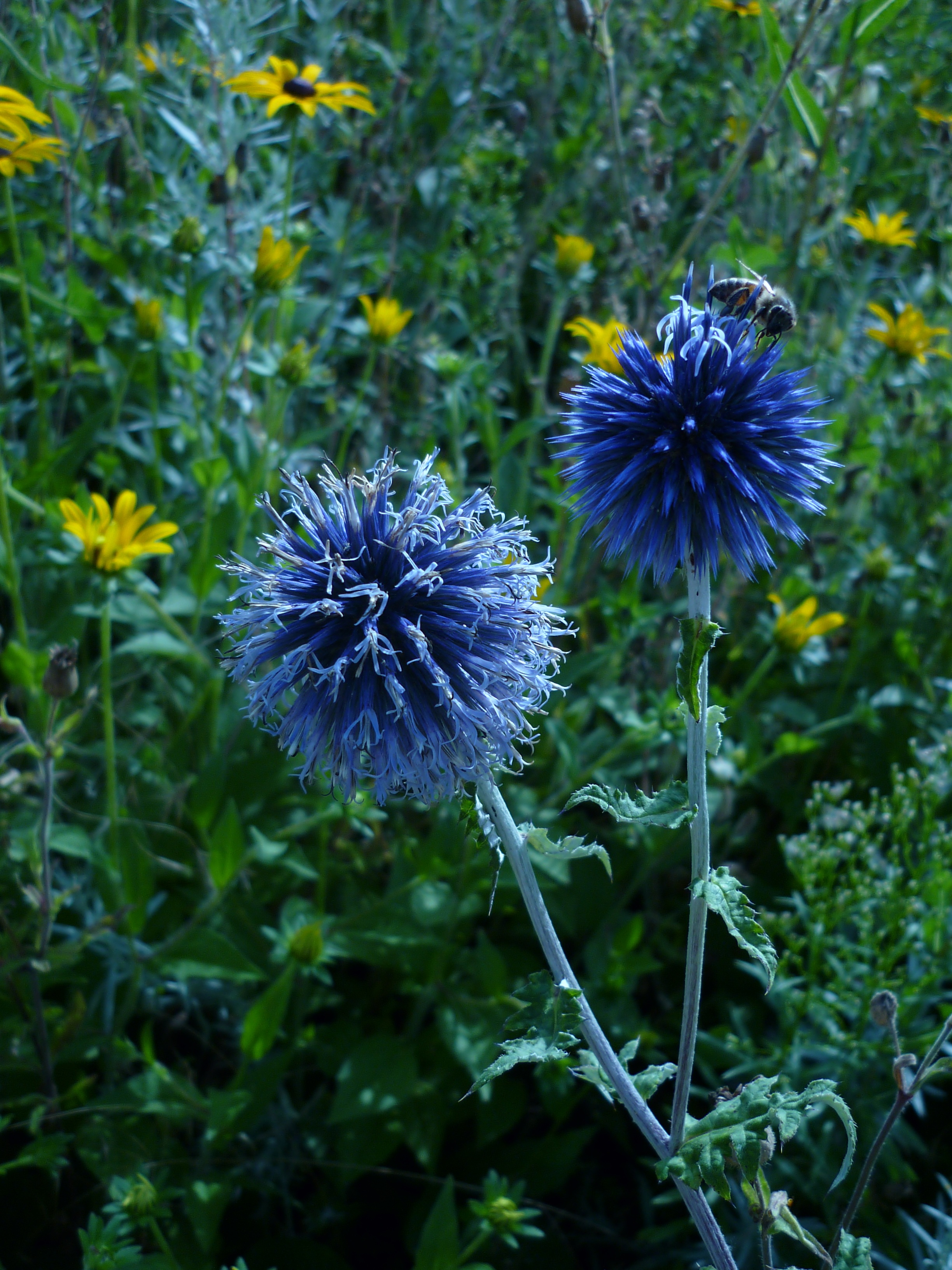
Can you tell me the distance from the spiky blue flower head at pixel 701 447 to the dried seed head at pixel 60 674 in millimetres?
960

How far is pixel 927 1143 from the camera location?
249 centimetres

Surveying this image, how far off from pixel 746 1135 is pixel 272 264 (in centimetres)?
206

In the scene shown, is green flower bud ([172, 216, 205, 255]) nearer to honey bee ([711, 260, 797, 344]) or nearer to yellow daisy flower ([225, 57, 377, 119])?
yellow daisy flower ([225, 57, 377, 119])

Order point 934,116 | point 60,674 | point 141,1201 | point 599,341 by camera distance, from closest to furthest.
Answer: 1. point 141,1201
2. point 60,674
3. point 599,341
4. point 934,116

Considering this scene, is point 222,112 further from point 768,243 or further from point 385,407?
point 768,243

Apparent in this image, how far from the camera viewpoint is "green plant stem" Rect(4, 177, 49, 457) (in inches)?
90.0

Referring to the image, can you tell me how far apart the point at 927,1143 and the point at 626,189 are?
2577mm

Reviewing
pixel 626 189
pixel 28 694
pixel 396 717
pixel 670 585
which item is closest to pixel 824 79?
pixel 626 189

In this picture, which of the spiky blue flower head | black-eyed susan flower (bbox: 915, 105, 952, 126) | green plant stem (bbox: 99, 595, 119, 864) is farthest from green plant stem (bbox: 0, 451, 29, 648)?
black-eyed susan flower (bbox: 915, 105, 952, 126)

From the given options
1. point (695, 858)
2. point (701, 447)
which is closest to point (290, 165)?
point (701, 447)

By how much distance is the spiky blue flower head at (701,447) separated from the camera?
1.44 metres

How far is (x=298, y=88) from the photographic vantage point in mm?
2541

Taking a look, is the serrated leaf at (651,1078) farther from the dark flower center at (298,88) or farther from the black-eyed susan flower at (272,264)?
the dark flower center at (298,88)

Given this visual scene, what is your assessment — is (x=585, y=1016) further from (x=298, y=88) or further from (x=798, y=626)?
(x=298, y=88)
